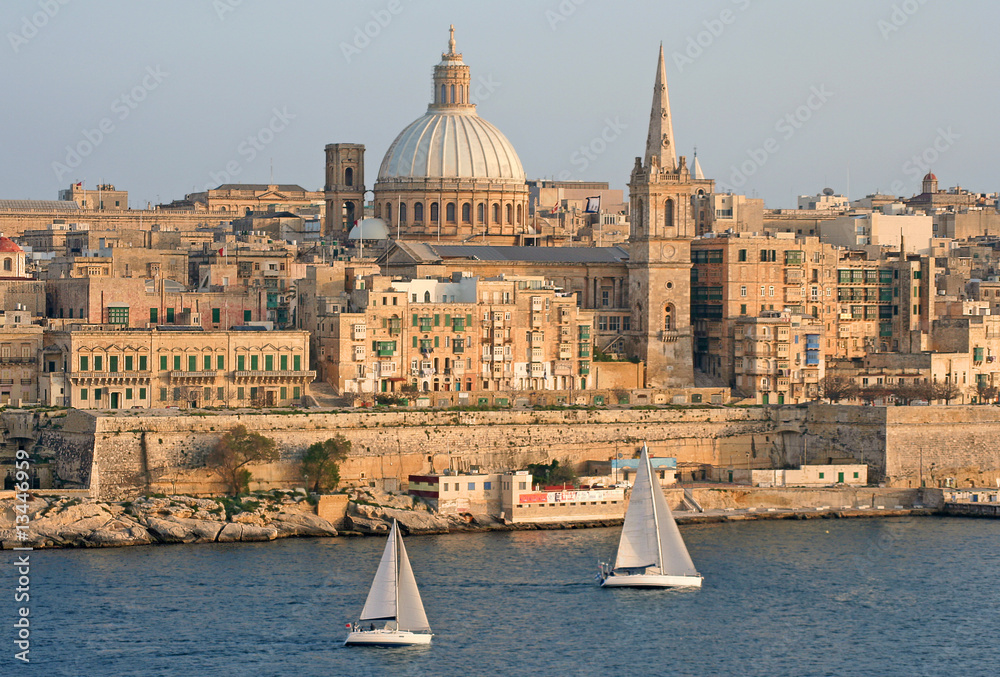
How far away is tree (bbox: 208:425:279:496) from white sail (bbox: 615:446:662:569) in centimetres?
1294

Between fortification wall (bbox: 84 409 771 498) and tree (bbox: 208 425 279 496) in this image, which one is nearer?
fortification wall (bbox: 84 409 771 498)

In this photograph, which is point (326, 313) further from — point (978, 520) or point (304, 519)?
point (978, 520)

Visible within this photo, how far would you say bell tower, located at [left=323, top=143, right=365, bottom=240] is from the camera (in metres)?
97.6

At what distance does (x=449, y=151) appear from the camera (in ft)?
307

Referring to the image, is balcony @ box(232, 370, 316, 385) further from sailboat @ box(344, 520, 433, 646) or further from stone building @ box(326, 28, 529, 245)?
sailboat @ box(344, 520, 433, 646)

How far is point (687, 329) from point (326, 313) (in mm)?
14355

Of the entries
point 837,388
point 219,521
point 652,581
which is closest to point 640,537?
point 652,581


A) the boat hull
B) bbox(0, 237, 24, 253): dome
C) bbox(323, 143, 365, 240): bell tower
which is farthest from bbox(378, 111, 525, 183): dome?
the boat hull

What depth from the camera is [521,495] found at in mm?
66438

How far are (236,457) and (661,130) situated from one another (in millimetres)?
24794

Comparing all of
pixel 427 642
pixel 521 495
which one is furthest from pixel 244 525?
pixel 427 642

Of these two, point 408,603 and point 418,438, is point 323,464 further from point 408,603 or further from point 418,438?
point 408,603

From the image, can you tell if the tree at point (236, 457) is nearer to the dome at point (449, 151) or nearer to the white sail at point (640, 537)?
the white sail at point (640, 537)

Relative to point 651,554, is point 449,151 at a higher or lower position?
higher
